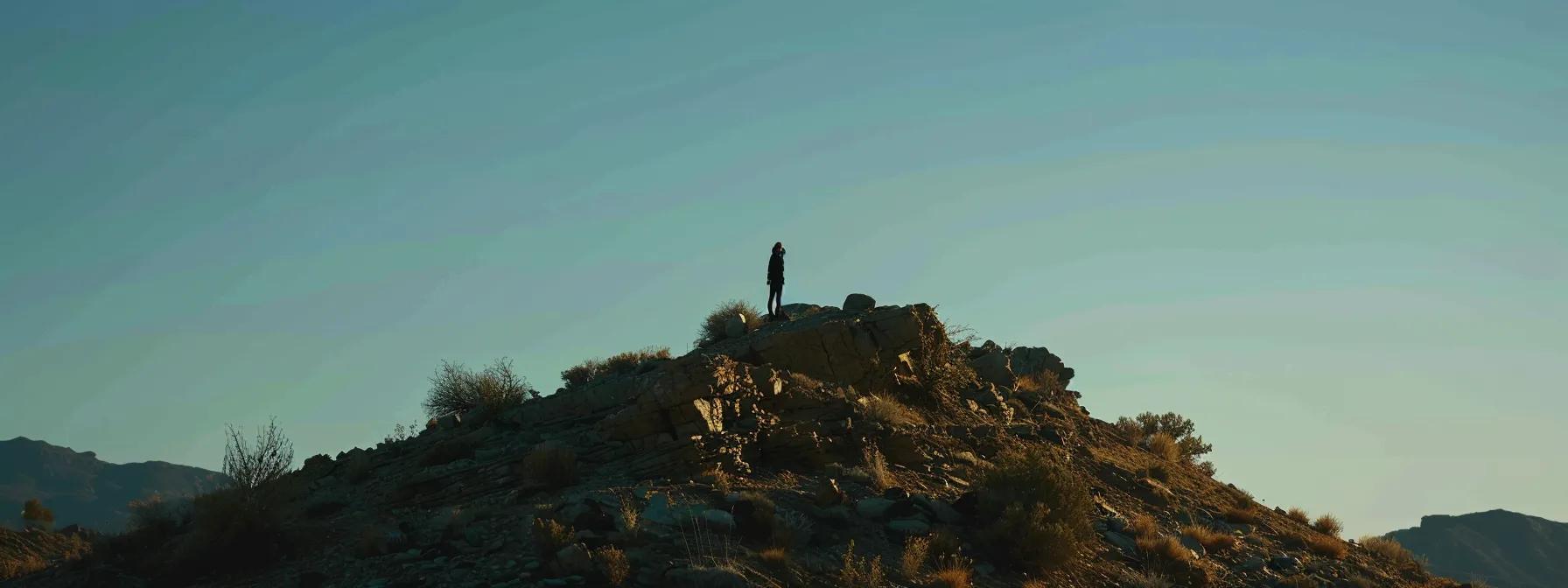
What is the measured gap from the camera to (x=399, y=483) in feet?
68.3

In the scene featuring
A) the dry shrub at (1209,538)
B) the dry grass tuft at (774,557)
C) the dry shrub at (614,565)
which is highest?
the dry shrub at (1209,538)

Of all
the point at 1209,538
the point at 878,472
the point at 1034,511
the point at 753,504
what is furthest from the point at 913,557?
the point at 1209,538

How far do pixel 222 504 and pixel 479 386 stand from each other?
10.2 meters

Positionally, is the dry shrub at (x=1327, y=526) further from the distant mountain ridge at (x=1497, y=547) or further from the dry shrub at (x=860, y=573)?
the distant mountain ridge at (x=1497, y=547)

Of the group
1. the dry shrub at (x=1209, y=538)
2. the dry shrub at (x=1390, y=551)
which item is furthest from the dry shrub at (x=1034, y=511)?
the dry shrub at (x=1390, y=551)

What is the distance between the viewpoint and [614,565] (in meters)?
15.5

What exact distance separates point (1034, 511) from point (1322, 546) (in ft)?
35.5

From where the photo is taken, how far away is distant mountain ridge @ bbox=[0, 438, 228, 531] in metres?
154

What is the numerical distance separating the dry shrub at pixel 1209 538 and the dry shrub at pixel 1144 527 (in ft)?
2.61

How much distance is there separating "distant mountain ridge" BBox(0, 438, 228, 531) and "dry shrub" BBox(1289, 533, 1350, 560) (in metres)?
154

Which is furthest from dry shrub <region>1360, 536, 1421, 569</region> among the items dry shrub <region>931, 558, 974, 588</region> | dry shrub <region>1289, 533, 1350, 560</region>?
dry shrub <region>931, 558, 974, 588</region>

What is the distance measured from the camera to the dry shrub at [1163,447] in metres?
32.8

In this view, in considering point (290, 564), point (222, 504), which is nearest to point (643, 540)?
point (290, 564)

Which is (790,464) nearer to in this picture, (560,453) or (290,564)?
(560,453)
